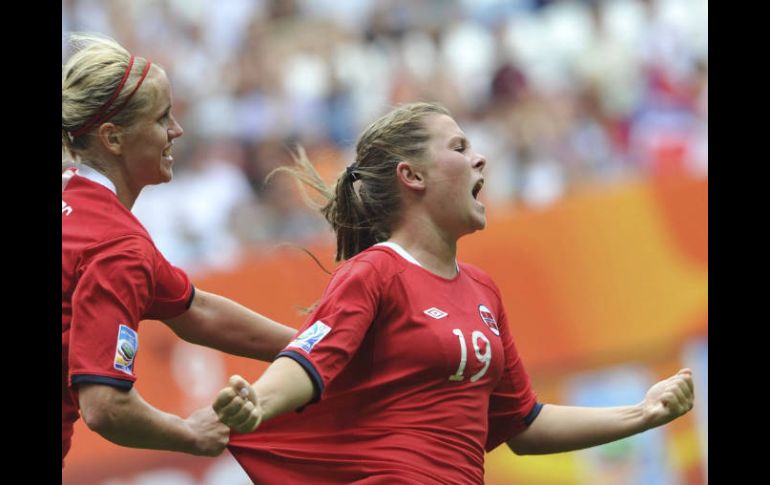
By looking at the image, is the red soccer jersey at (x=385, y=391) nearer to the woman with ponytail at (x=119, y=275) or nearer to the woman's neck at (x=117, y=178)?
the woman with ponytail at (x=119, y=275)

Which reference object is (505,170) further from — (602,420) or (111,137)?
(111,137)

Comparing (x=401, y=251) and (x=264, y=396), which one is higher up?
(x=401, y=251)

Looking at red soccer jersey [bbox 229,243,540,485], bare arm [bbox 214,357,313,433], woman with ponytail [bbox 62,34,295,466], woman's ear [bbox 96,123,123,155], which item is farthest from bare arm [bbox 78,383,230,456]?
woman's ear [bbox 96,123,123,155]

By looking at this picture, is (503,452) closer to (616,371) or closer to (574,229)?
(616,371)

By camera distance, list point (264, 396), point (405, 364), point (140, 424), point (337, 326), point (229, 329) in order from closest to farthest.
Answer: point (264, 396) < point (140, 424) < point (337, 326) < point (405, 364) < point (229, 329)

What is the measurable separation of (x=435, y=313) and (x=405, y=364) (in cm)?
19

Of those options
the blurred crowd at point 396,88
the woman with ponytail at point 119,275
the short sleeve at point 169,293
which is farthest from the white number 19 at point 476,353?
the blurred crowd at point 396,88

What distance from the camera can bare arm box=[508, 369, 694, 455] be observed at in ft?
13.4

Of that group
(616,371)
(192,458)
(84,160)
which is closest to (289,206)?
(192,458)

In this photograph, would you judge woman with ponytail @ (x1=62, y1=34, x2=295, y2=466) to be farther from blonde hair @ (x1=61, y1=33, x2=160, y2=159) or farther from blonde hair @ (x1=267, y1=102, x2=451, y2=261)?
blonde hair @ (x1=267, y1=102, x2=451, y2=261)

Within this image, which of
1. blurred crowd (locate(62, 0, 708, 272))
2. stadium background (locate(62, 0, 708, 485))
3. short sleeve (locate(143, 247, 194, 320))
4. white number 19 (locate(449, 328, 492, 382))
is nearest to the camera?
white number 19 (locate(449, 328, 492, 382))

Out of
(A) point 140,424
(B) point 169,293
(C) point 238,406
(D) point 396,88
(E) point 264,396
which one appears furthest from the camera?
(D) point 396,88

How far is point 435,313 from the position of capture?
12.6ft

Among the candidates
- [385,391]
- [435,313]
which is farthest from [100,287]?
[435,313]
